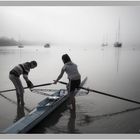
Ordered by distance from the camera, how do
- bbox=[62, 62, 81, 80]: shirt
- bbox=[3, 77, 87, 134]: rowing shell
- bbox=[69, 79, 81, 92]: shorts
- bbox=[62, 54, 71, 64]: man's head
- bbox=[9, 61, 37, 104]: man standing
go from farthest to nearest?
bbox=[9, 61, 37, 104]: man standing < bbox=[69, 79, 81, 92]: shorts < bbox=[62, 62, 81, 80]: shirt < bbox=[62, 54, 71, 64]: man's head < bbox=[3, 77, 87, 134]: rowing shell

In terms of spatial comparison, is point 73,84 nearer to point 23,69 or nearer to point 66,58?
point 66,58

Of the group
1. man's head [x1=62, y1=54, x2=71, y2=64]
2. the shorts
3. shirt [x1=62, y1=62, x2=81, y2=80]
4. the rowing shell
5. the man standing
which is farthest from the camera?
the man standing

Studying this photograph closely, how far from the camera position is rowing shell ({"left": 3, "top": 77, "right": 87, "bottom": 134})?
4.07 meters

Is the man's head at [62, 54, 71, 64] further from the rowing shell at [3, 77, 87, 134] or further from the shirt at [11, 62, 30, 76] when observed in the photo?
the rowing shell at [3, 77, 87, 134]

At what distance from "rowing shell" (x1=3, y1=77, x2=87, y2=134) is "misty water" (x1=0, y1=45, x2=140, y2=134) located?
15cm

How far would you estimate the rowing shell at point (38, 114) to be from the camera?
160 inches

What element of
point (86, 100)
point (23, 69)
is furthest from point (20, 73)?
point (86, 100)

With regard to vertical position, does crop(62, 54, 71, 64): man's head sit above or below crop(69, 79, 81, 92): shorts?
above

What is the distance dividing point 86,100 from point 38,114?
213cm

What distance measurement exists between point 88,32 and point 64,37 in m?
0.41

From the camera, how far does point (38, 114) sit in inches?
180

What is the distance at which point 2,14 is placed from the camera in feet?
14.7

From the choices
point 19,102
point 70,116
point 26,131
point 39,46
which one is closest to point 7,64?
point 19,102

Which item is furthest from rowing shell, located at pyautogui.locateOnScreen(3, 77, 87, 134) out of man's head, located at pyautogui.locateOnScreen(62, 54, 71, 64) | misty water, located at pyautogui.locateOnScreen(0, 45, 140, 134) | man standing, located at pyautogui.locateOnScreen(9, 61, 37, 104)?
man's head, located at pyautogui.locateOnScreen(62, 54, 71, 64)
